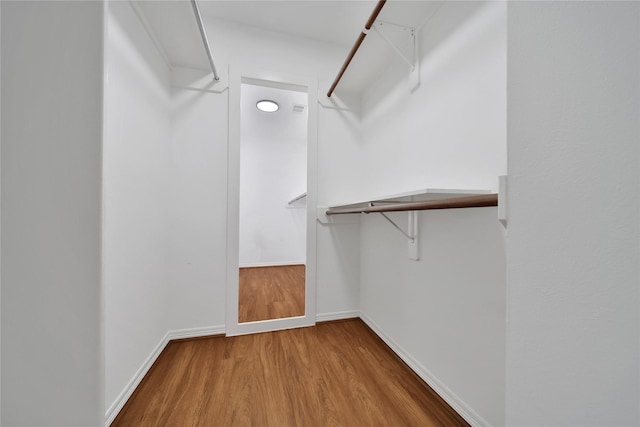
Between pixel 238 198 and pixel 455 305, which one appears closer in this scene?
pixel 455 305

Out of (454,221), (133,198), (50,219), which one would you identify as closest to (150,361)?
(133,198)

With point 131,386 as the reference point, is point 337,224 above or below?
above

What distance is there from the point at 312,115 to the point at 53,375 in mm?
1885

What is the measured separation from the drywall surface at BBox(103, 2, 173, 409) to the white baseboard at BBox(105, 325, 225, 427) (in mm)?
28

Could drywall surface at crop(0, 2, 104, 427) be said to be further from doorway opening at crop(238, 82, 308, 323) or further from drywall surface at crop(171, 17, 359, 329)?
doorway opening at crop(238, 82, 308, 323)

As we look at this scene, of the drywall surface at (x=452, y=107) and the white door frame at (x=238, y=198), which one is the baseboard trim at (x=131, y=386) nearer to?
the white door frame at (x=238, y=198)

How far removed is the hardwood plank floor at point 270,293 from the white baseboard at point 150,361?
263mm

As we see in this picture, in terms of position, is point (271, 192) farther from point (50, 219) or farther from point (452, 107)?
point (50, 219)

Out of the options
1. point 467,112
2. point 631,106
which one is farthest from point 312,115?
point 631,106

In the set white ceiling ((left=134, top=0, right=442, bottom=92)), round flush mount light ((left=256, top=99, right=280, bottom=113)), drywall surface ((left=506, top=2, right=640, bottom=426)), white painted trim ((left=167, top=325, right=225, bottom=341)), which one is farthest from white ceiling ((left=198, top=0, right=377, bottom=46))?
white painted trim ((left=167, top=325, right=225, bottom=341))

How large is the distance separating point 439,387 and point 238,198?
164 centimetres

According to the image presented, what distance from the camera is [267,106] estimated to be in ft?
9.98

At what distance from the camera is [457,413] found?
1.00m

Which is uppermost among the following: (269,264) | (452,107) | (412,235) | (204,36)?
(204,36)
